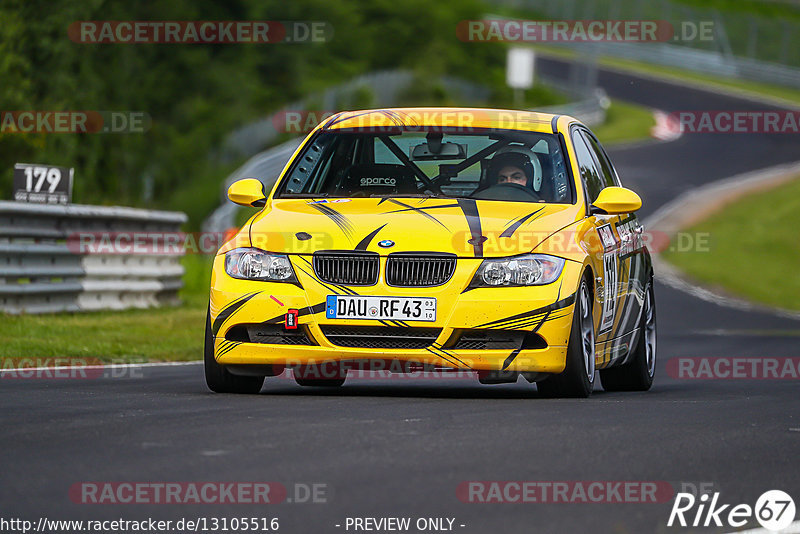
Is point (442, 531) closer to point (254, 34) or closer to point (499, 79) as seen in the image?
point (254, 34)

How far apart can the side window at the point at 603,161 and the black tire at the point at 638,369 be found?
0.84m

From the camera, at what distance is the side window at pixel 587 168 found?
9852 millimetres

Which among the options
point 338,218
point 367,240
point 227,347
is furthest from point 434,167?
point 227,347

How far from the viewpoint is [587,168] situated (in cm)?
1011

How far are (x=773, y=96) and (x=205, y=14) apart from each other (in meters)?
22.0

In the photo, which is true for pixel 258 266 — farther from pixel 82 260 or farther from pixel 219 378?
pixel 82 260

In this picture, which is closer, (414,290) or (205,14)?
(414,290)

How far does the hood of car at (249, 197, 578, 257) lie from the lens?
8547mm

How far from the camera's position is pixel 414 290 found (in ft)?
27.8

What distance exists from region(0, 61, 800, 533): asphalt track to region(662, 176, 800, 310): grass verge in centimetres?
1518

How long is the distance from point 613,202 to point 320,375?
2.04 m

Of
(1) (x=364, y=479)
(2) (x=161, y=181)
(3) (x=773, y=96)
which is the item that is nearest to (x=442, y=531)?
(1) (x=364, y=479)

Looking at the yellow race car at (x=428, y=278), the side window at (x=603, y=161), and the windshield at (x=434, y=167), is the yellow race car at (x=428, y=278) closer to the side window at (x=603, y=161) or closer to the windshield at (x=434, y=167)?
the windshield at (x=434, y=167)

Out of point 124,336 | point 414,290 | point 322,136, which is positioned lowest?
point 124,336
